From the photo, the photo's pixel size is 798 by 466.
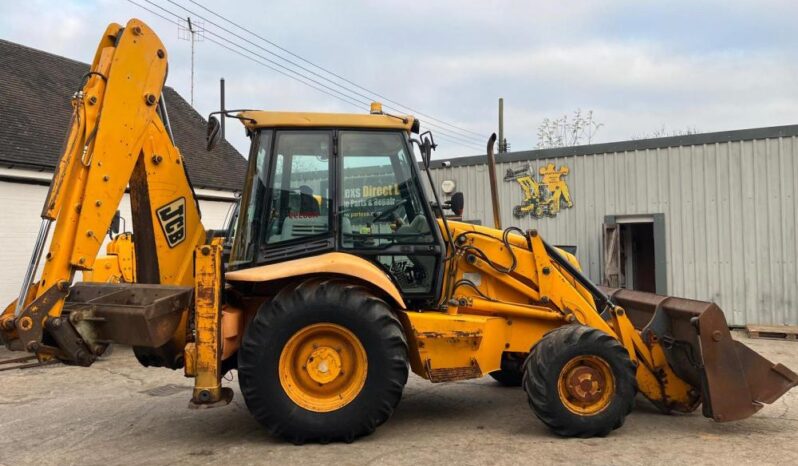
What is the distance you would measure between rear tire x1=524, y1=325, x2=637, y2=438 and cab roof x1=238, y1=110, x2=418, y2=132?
7.64ft

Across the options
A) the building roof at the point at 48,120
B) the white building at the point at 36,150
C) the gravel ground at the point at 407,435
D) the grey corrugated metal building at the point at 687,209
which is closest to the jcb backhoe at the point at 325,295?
the gravel ground at the point at 407,435

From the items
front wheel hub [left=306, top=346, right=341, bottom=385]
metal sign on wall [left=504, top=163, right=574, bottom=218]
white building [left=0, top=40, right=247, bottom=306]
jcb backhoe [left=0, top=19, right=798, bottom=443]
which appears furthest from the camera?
metal sign on wall [left=504, top=163, right=574, bottom=218]

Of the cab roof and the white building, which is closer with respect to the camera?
the cab roof

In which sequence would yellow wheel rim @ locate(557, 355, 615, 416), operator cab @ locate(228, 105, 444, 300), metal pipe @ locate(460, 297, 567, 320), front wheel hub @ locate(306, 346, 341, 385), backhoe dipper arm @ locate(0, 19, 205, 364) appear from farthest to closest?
metal pipe @ locate(460, 297, 567, 320) → operator cab @ locate(228, 105, 444, 300) → yellow wheel rim @ locate(557, 355, 615, 416) → front wheel hub @ locate(306, 346, 341, 385) → backhoe dipper arm @ locate(0, 19, 205, 364)

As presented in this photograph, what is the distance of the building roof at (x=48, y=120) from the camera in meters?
12.3

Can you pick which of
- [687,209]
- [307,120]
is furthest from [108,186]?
[687,209]

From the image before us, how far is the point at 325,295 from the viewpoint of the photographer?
4.93 meters

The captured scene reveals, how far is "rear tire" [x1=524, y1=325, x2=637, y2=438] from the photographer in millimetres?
5051

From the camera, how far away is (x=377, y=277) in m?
5.05

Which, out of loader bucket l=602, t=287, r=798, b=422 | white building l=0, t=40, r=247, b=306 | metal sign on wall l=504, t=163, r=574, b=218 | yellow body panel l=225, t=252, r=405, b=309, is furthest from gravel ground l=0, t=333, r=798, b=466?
metal sign on wall l=504, t=163, r=574, b=218

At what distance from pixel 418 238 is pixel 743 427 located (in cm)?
324

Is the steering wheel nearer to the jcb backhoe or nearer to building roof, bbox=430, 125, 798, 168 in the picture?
the jcb backhoe

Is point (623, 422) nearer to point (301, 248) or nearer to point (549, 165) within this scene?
point (301, 248)

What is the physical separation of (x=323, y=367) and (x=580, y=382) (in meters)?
2.10
